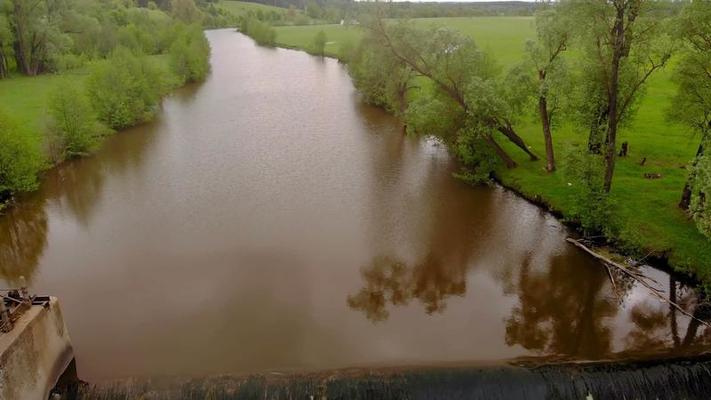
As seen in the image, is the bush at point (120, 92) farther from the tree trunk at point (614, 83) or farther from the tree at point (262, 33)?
the tree at point (262, 33)

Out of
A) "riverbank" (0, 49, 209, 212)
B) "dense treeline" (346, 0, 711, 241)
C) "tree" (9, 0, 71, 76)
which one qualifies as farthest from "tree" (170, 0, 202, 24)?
"dense treeline" (346, 0, 711, 241)

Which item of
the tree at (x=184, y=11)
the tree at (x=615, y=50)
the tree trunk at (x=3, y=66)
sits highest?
the tree at (x=184, y=11)

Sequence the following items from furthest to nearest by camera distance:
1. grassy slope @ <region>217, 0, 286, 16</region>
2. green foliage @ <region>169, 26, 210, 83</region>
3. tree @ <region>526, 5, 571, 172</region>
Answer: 1. grassy slope @ <region>217, 0, 286, 16</region>
2. green foliage @ <region>169, 26, 210, 83</region>
3. tree @ <region>526, 5, 571, 172</region>

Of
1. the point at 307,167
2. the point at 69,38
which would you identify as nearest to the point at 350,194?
the point at 307,167

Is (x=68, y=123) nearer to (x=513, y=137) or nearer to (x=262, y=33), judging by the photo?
(x=513, y=137)

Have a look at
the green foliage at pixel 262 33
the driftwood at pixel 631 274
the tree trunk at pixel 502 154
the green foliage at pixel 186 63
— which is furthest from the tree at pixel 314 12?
the driftwood at pixel 631 274

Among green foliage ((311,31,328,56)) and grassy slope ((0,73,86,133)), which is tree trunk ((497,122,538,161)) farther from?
green foliage ((311,31,328,56))
